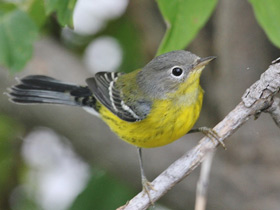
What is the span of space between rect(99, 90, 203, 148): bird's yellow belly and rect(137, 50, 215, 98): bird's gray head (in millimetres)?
129

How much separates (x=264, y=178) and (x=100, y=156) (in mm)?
1397

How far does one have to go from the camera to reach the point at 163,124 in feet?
10.9

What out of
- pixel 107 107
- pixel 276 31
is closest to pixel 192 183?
pixel 107 107

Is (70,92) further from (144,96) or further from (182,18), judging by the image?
(182,18)

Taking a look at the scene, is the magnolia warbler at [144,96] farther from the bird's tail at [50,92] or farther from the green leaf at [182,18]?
the green leaf at [182,18]

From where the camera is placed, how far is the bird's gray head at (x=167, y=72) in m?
3.33

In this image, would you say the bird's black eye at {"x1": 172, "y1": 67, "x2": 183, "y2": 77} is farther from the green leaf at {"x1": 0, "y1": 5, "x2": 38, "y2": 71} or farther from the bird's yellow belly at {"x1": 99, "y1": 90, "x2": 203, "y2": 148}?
the green leaf at {"x1": 0, "y1": 5, "x2": 38, "y2": 71}

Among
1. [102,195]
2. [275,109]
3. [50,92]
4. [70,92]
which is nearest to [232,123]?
[275,109]

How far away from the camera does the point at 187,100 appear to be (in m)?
3.32

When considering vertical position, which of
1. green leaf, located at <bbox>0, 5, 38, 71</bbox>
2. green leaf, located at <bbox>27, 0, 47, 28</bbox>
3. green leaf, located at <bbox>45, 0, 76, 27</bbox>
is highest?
green leaf, located at <bbox>27, 0, 47, 28</bbox>

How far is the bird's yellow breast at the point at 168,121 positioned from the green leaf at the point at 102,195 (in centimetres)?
84

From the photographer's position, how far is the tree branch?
2.27 metres

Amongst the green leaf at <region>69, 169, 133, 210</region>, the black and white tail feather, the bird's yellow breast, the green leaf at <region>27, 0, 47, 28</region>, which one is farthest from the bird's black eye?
the green leaf at <region>69, 169, 133, 210</region>

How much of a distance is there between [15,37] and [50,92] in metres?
1.40
